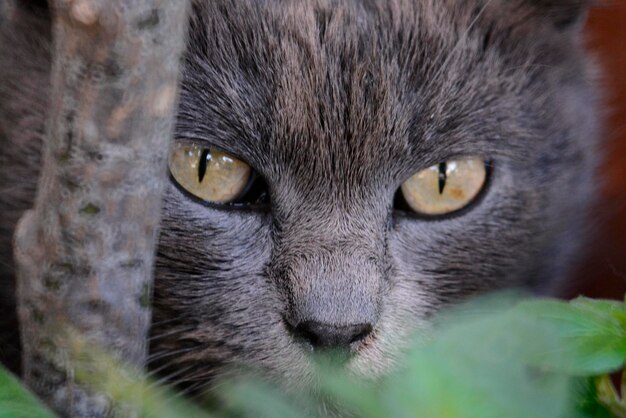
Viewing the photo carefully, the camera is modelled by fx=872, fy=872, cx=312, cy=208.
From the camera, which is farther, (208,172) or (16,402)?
(208,172)

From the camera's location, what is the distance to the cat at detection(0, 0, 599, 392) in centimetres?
124

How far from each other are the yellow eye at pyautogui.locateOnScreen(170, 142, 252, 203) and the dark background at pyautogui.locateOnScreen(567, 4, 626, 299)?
877 mm

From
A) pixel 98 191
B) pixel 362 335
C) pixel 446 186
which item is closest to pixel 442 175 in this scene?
pixel 446 186

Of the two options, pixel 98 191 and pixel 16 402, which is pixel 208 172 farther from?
pixel 16 402

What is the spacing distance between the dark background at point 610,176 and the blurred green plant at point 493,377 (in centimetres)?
112

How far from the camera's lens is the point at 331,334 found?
117cm

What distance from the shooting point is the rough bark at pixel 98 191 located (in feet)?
2.64

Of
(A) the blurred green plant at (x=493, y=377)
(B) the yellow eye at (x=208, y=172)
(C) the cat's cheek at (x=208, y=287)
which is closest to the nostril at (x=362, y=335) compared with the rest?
(C) the cat's cheek at (x=208, y=287)

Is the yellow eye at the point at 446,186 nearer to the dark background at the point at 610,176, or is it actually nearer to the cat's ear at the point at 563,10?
the cat's ear at the point at 563,10

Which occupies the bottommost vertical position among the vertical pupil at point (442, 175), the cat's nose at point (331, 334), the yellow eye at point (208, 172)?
the cat's nose at point (331, 334)

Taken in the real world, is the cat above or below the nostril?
above

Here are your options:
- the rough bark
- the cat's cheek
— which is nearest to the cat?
the cat's cheek

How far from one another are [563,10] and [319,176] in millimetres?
629

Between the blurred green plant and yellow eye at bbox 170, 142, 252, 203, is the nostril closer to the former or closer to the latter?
yellow eye at bbox 170, 142, 252, 203
